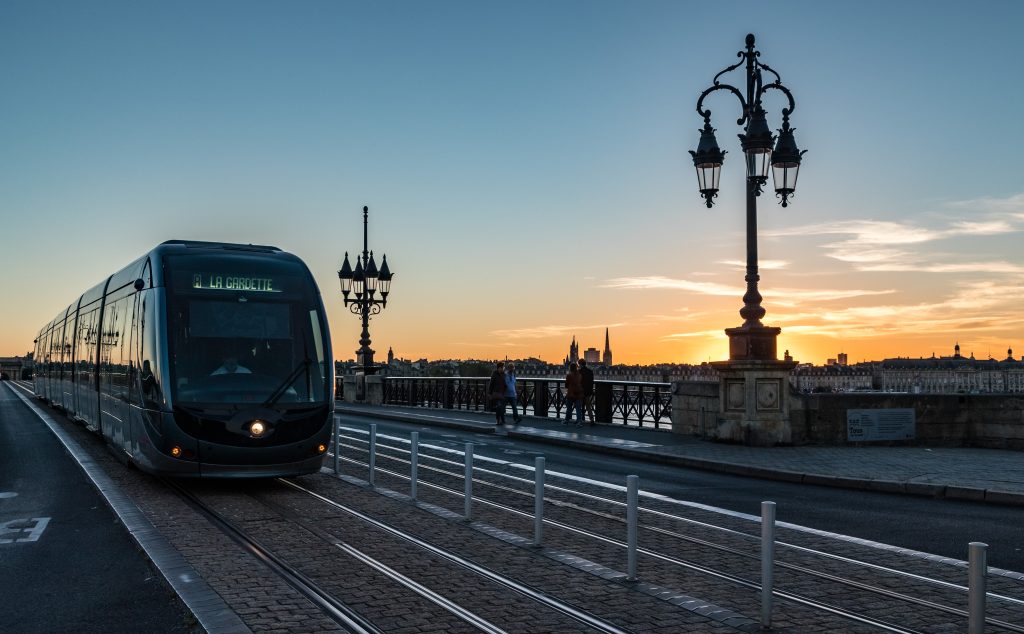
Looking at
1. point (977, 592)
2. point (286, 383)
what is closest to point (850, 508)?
point (977, 592)

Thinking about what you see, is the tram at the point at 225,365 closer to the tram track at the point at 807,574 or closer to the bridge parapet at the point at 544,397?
the tram track at the point at 807,574

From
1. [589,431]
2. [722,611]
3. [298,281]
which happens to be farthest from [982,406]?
[722,611]

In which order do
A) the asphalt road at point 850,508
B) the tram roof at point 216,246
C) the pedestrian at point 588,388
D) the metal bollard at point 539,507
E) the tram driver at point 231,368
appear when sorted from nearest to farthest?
the metal bollard at point 539,507 → the asphalt road at point 850,508 → the tram driver at point 231,368 → the tram roof at point 216,246 → the pedestrian at point 588,388

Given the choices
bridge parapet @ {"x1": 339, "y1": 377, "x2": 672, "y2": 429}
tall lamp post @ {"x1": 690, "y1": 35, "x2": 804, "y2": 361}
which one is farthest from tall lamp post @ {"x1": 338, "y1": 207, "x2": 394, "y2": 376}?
tall lamp post @ {"x1": 690, "y1": 35, "x2": 804, "y2": 361}

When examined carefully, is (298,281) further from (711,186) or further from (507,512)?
(711,186)

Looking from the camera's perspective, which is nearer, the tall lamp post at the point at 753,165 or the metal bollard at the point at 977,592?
the metal bollard at the point at 977,592

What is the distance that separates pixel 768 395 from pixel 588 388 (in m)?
7.63

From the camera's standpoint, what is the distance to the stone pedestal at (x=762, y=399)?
18.3 m

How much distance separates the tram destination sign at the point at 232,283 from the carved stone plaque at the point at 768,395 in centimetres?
951

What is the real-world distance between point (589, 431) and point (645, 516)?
41.5 feet

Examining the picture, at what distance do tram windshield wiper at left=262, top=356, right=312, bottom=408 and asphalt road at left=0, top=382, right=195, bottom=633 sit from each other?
7.33 ft

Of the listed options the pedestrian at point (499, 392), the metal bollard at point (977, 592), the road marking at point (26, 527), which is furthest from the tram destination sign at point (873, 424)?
the metal bollard at point (977, 592)

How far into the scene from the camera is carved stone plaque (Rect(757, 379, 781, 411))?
1839 cm

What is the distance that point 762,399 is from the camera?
1842 centimetres
